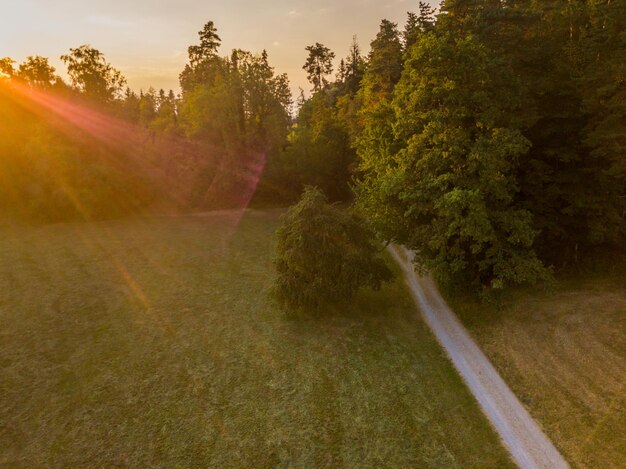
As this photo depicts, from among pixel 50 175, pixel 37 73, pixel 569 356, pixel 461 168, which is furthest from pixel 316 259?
pixel 37 73

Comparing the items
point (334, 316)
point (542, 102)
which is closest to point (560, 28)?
point (542, 102)

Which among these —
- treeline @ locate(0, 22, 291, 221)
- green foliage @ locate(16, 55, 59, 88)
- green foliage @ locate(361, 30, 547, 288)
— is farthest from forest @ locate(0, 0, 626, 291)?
green foliage @ locate(16, 55, 59, 88)

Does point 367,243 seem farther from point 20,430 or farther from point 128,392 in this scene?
point 20,430

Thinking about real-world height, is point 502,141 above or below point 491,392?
above

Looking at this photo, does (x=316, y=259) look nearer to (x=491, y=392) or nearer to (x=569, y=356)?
(x=491, y=392)

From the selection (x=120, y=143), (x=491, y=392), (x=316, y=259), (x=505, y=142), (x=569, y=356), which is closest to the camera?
(x=491, y=392)

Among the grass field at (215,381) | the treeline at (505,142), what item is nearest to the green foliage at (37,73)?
the grass field at (215,381)
